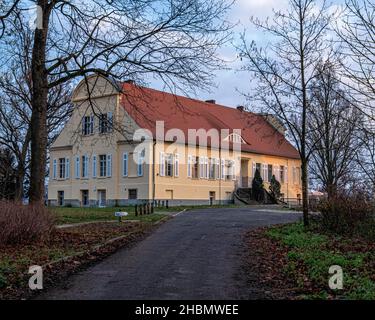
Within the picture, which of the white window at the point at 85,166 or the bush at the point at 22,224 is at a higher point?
the white window at the point at 85,166

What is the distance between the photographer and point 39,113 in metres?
18.4

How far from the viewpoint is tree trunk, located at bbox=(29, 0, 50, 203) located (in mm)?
18125

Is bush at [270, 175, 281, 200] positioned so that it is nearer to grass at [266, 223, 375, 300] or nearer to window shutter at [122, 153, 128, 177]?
window shutter at [122, 153, 128, 177]

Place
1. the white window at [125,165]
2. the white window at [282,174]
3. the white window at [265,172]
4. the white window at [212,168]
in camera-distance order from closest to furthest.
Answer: the white window at [125,165]
the white window at [212,168]
the white window at [265,172]
the white window at [282,174]

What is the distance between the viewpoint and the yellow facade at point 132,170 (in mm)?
45219

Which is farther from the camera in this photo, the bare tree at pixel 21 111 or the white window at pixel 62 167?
the white window at pixel 62 167

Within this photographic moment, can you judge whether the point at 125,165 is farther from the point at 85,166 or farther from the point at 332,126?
the point at 332,126

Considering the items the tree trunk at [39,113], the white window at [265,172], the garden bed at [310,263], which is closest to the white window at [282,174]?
the white window at [265,172]

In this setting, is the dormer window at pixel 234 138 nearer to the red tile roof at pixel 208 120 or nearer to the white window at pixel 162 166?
the red tile roof at pixel 208 120

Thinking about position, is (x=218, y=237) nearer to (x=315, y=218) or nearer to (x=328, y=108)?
(x=315, y=218)

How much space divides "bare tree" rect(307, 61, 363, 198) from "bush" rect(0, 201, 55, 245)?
28.2ft

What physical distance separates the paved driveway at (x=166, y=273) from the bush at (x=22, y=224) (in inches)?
99.5

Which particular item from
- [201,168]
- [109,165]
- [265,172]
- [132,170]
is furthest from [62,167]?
[265,172]
